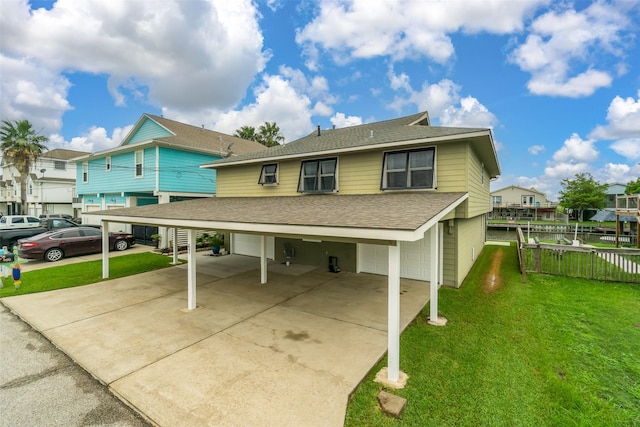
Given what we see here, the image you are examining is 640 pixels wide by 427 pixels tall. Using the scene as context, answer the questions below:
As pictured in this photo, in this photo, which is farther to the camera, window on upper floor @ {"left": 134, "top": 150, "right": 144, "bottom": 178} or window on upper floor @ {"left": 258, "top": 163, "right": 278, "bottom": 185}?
window on upper floor @ {"left": 134, "top": 150, "right": 144, "bottom": 178}

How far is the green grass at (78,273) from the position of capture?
900cm

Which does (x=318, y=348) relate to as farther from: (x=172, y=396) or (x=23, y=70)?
(x=23, y=70)

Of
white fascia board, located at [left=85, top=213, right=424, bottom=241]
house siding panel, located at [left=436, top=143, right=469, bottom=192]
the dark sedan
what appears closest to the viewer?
white fascia board, located at [left=85, top=213, right=424, bottom=241]

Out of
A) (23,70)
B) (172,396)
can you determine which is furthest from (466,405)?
(23,70)

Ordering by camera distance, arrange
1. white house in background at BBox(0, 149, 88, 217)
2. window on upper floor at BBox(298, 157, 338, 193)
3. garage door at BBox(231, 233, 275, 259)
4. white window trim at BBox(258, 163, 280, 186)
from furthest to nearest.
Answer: white house in background at BBox(0, 149, 88, 217) → garage door at BBox(231, 233, 275, 259) → white window trim at BBox(258, 163, 280, 186) → window on upper floor at BBox(298, 157, 338, 193)

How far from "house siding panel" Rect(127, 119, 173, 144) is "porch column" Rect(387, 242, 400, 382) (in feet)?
58.6

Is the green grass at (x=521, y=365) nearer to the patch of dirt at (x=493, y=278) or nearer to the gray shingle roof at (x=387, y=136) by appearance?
the patch of dirt at (x=493, y=278)

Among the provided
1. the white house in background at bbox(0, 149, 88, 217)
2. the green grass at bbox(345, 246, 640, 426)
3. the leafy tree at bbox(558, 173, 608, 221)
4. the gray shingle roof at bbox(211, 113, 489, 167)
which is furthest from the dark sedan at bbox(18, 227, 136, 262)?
the leafy tree at bbox(558, 173, 608, 221)

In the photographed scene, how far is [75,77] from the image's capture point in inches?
714

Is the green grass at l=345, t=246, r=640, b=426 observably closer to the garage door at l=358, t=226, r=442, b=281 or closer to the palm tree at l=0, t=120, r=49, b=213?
the garage door at l=358, t=226, r=442, b=281

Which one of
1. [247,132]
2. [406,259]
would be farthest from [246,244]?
[247,132]

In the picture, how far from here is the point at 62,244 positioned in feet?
Result: 43.2

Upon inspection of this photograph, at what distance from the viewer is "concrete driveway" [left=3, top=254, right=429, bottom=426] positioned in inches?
142

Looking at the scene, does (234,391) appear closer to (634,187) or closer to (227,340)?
(227,340)
